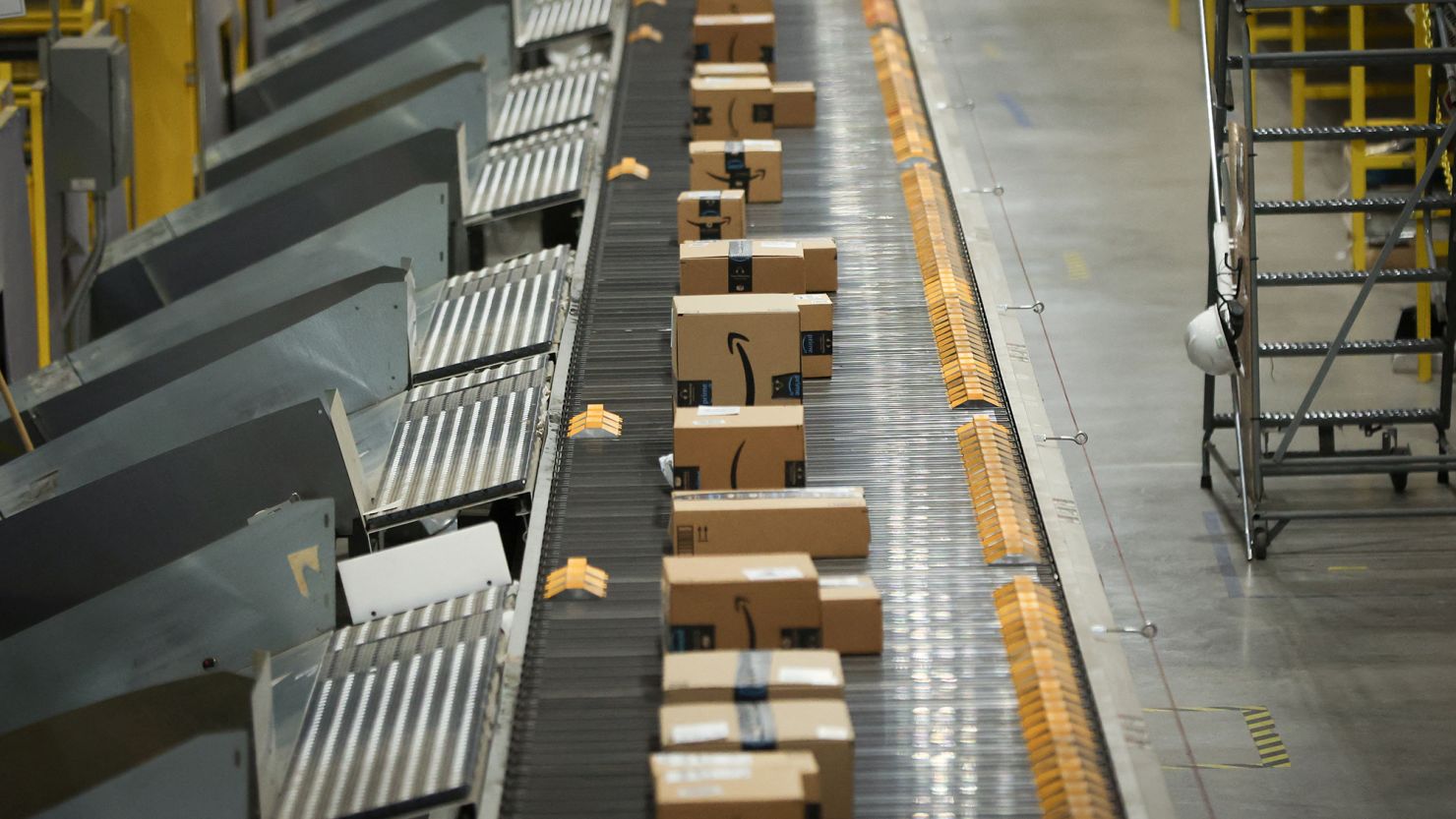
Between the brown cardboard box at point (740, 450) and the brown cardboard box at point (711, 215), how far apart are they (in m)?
2.24

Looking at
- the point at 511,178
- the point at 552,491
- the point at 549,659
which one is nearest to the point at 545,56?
the point at 511,178

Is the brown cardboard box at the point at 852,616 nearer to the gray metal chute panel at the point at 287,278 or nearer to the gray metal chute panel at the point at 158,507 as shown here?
the gray metal chute panel at the point at 158,507

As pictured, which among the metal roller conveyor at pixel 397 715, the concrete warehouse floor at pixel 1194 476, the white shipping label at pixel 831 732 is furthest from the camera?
the concrete warehouse floor at pixel 1194 476

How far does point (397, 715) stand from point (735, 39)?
658 centimetres

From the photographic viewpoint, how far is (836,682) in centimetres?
434

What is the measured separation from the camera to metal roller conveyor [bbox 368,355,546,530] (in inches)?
240

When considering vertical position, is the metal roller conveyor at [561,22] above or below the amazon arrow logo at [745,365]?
above

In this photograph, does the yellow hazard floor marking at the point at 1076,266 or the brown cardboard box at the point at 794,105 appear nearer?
the brown cardboard box at the point at 794,105

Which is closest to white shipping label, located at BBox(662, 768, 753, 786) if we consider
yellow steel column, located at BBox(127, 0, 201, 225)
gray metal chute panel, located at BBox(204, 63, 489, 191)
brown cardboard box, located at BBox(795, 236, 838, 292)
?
brown cardboard box, located at BBox(795, 236, 838, 292)

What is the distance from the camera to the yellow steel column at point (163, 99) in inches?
432

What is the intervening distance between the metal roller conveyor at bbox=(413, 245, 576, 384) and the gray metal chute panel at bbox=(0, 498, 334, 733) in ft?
6.37

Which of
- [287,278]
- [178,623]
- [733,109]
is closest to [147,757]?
[178,623]

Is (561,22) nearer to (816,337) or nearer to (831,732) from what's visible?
(816,337)

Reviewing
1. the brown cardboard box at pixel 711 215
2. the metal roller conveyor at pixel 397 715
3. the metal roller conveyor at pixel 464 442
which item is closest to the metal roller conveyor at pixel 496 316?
the metal roller conveyor at pixel 464 442
